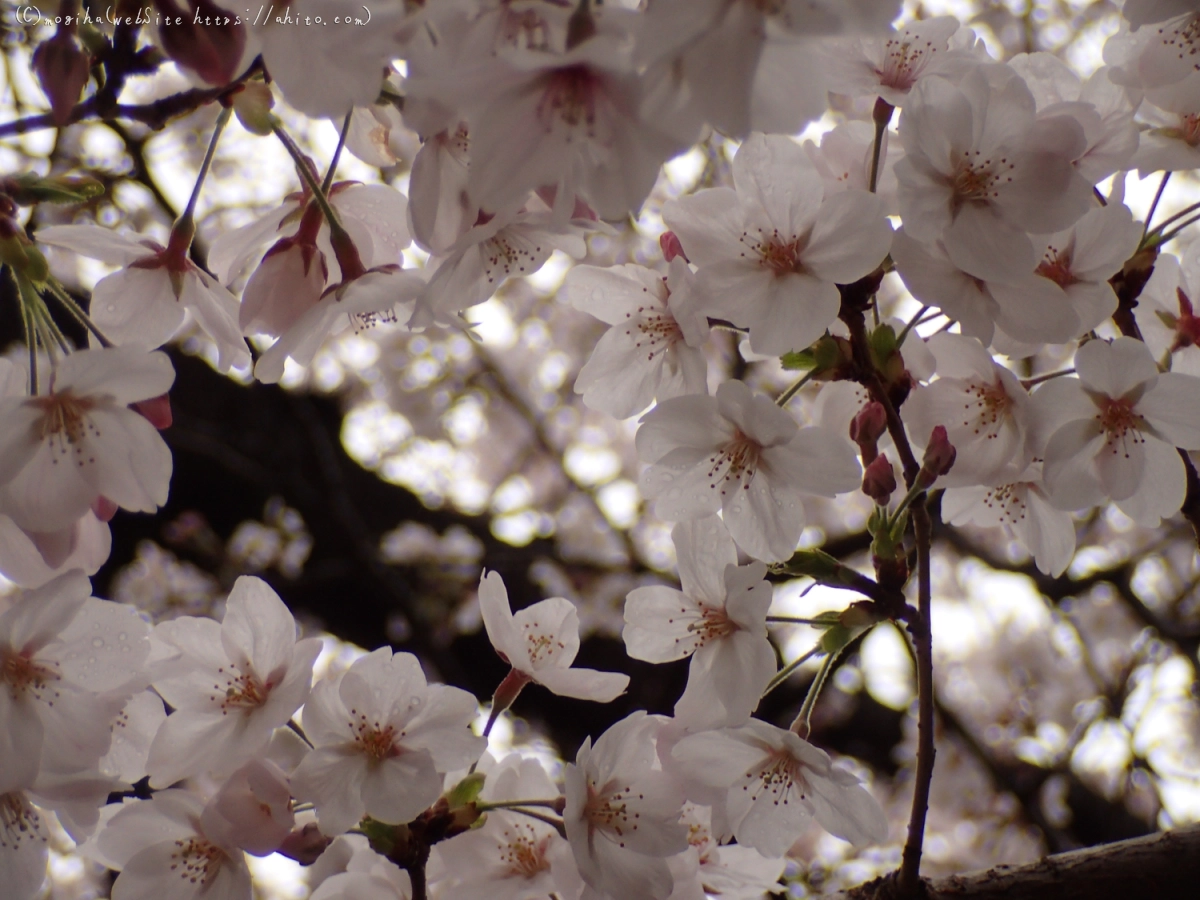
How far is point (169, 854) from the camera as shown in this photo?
979 mm

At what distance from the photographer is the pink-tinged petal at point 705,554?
0.94 m

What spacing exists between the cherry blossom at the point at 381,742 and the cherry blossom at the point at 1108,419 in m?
0.60

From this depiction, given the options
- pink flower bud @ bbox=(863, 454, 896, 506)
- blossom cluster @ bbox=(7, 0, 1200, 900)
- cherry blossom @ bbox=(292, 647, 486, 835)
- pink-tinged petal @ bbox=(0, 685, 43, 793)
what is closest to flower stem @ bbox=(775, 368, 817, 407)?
blossom cluster @ bbox=(7, 0, 1200, 900)

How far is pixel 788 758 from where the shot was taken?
38.8 inches

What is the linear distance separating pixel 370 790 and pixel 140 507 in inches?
12.8

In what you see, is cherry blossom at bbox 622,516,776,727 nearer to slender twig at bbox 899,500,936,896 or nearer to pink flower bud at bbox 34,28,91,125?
slender twig at bbox 899,500,936,896

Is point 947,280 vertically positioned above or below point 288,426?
below

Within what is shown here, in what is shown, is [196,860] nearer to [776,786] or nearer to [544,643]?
[544,643]

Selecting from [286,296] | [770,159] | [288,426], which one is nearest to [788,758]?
[770,159]

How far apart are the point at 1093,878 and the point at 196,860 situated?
2.96 ft

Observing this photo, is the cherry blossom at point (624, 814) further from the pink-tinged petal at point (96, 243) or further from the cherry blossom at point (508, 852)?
the pink-tinged petal at point (96, 243)

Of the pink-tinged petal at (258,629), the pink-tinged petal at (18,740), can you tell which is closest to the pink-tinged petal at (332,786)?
the pink-tinged petal at (258,629)

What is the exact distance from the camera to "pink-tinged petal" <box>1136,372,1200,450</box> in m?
0.90

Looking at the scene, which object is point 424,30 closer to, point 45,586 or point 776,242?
point 776,242
